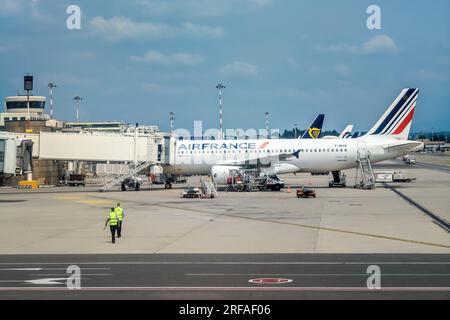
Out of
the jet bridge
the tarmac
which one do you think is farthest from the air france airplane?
the tarmac

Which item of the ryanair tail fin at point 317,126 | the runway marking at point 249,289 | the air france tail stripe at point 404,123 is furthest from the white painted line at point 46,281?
the ryanair tail fin at point 317,126

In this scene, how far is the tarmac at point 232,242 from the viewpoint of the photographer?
21.8 meters

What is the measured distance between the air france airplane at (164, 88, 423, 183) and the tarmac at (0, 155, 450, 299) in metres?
19.5

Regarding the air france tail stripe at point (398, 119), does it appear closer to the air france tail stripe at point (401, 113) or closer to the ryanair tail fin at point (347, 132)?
the air france tail stripe at point (401, 113)

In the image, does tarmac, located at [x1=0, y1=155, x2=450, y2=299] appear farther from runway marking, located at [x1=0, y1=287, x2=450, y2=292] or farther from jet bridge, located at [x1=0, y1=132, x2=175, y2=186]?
jet bridge, located at [x1=0, y1=132, x2=175, y2=186]

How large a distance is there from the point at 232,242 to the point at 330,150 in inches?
1933

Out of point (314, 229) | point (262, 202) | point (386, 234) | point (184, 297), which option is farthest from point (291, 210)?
point (184, 297)

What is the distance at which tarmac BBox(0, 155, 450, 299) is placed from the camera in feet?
71.5

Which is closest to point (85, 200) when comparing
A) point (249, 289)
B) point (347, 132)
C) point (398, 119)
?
point (398, 119)

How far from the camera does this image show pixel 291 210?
50.0 metres

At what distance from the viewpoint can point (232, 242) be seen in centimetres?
3269

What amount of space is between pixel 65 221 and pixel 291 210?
17.1m

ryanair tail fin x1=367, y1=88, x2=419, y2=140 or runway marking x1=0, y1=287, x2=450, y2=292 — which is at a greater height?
ryanair tail fin x1=367, y1=88, x2=419, y2=140
